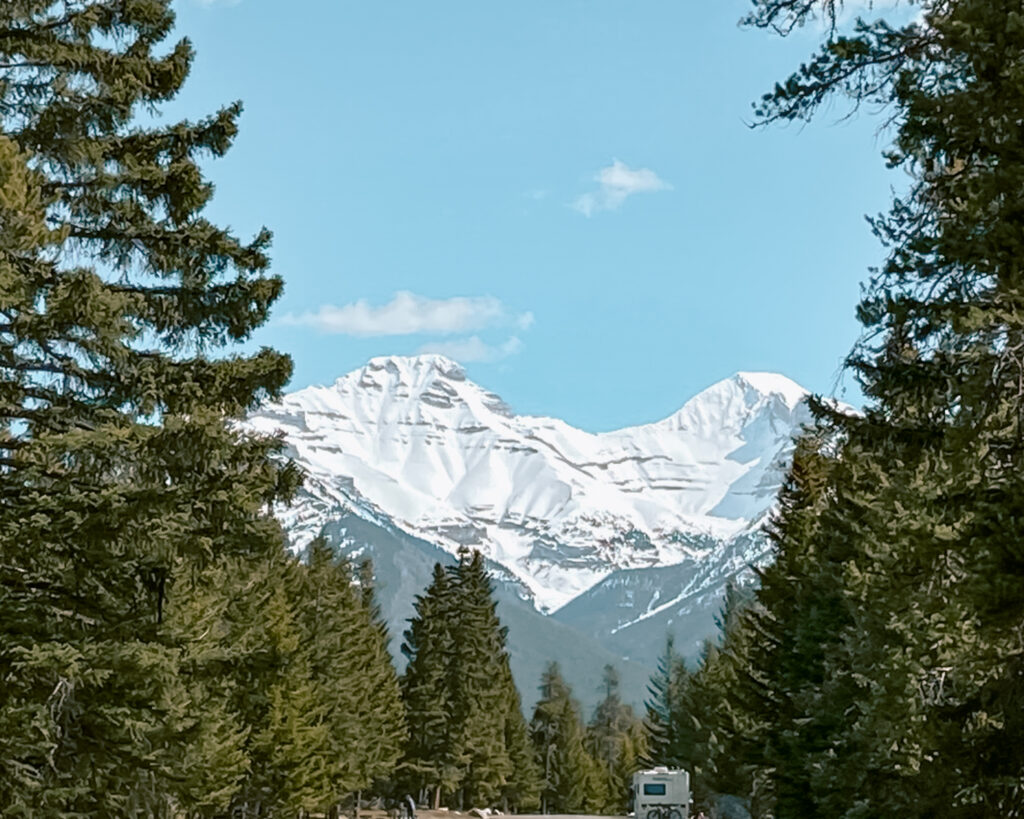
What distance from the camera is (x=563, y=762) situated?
11094cm

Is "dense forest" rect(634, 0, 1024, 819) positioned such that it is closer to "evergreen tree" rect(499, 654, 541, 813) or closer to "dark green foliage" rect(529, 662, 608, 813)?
"evergreen tree" rect(499, 654, 541, 813)

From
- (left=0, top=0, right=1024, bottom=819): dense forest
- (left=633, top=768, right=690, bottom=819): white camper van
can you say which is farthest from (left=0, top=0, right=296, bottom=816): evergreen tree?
(left=633, top=768, right=690, bottom=819): white camper van

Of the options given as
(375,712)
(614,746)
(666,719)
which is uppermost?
(666,719)

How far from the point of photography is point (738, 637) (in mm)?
68875

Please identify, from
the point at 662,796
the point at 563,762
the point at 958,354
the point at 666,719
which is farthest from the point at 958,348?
the point at 563,762

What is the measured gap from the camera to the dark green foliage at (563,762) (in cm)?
10988

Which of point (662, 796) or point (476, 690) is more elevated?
point (476, 690)

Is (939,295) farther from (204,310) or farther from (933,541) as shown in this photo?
(204,310)

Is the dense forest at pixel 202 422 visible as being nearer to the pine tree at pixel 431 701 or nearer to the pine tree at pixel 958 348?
the pine tree at pixel 958 348

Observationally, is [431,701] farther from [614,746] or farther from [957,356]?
[614,746]

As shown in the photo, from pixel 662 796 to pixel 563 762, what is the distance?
209 feet

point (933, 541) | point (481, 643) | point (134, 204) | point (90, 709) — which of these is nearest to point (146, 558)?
point (90, 709)

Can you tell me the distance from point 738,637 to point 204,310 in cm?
5767

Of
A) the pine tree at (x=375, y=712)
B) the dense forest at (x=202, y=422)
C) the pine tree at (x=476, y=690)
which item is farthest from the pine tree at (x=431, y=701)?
the dense forest at (x=202, y=422)
